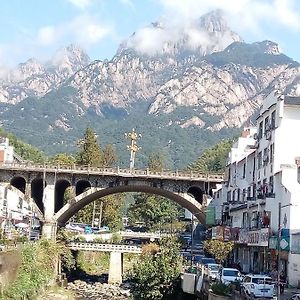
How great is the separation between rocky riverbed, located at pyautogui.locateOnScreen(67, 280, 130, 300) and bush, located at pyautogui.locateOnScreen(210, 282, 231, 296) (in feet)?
101

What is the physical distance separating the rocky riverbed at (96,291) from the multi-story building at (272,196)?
1492 cm

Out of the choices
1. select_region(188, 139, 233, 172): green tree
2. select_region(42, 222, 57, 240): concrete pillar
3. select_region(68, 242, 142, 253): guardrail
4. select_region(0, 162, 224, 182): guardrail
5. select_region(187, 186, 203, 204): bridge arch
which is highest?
select_region(188, 139, 233, 172): green tree

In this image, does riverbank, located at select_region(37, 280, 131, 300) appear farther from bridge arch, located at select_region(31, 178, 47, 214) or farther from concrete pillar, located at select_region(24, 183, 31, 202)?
bridge arch, located at select_region(31, 178, 47, 214)

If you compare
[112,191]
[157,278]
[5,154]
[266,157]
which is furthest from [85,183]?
[157,278]

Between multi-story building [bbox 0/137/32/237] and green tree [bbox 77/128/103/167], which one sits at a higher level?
green tree [bbox 77/128/103/167]

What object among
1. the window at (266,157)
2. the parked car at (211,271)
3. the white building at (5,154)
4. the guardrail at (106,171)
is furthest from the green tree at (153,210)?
the parked car at (211,271)

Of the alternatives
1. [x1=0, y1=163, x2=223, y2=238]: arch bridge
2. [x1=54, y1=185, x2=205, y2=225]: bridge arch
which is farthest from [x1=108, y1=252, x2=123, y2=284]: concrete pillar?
[x1=54, y1=185, x2=205, y2=225]: bridge arch

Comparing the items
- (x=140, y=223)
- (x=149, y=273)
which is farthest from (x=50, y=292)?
(x=140, y=223)

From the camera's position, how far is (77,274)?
9006 centimetres

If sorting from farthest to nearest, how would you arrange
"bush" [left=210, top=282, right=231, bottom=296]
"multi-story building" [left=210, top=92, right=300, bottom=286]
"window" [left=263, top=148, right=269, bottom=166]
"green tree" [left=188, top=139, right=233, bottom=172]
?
1. "green tree" [left=188, top=139, right=233, bottom=172]
2. "window" [left=263, top=148, right=269, bottom=166]
3. "multi-story building" [left=210, top=92, right=300, bottom=286]
4. "bush" [left=210, top=282, right=231, bottom=296]

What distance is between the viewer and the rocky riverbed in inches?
2852

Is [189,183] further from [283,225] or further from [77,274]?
[283,225]

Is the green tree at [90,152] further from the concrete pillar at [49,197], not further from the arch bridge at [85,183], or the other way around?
the concrete pillar at [49,197]

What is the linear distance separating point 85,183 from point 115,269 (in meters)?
15.4
